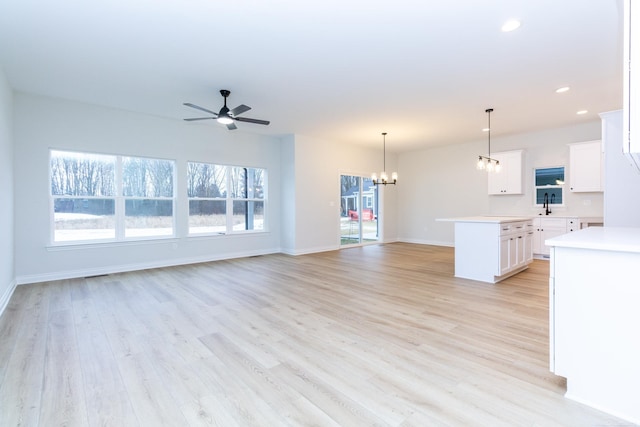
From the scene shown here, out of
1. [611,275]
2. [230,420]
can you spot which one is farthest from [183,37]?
[611,275]

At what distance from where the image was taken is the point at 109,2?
2531 mm

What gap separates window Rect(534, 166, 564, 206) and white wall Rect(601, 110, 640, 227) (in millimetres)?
4190

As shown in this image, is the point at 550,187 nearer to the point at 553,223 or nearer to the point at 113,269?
the point at 553,223

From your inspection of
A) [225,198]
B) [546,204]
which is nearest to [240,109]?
[225,198]

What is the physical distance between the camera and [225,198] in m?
6.75

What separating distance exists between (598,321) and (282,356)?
203 centimetres

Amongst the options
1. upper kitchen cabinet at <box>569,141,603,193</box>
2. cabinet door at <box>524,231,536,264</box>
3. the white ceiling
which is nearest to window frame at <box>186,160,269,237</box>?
the white ceiling

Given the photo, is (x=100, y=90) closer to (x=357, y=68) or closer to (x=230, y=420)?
(x=357, y=68)

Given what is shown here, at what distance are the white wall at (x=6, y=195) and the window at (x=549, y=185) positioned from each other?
375 inches

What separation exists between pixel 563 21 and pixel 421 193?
6554 millimetres

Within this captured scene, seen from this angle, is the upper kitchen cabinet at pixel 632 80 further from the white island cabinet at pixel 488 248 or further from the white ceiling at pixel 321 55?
the white island cabinet at pixel 488 248

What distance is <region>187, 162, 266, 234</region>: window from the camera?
632cm

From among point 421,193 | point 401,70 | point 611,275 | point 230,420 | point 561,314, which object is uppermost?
point 401,70

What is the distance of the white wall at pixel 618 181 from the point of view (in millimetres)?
3072
